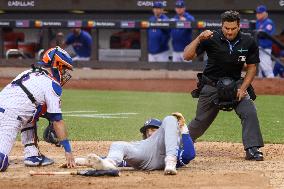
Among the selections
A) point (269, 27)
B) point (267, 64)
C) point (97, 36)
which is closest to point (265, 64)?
point (267, 64)

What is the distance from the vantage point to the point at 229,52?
8172mm

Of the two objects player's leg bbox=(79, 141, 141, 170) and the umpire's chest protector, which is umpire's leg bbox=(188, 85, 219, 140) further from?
player's leg bbox=(79, 141, 141, 170)

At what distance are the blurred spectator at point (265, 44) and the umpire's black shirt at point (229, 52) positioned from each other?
9807 millimetres

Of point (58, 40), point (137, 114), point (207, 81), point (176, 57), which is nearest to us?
point (207, 81)

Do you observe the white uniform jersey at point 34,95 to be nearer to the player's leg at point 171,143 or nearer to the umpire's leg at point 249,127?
the player's leg at point 171,143

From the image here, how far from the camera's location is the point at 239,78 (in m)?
8.40

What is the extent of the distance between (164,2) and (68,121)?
9.08 metres

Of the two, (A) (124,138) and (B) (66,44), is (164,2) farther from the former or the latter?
(A) (124,138)

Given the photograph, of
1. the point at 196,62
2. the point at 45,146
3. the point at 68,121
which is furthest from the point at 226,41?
the point at 196,62

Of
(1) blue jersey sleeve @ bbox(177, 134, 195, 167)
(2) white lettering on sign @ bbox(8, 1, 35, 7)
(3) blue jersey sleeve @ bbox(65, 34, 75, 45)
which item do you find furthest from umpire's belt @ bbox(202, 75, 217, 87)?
(2) white lettering on sign @ bbox(8, 1, 35, 7)

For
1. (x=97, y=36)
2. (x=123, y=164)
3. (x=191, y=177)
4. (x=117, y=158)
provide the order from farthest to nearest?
(x=97, y=36)
(x=123, y=164)
(x=117, y=158)
(x=191, y=177)

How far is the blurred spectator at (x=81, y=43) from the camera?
19781mm

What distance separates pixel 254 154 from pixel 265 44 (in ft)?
35.5

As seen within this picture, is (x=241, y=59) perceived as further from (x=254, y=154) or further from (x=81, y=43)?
(x=81, y=43)
